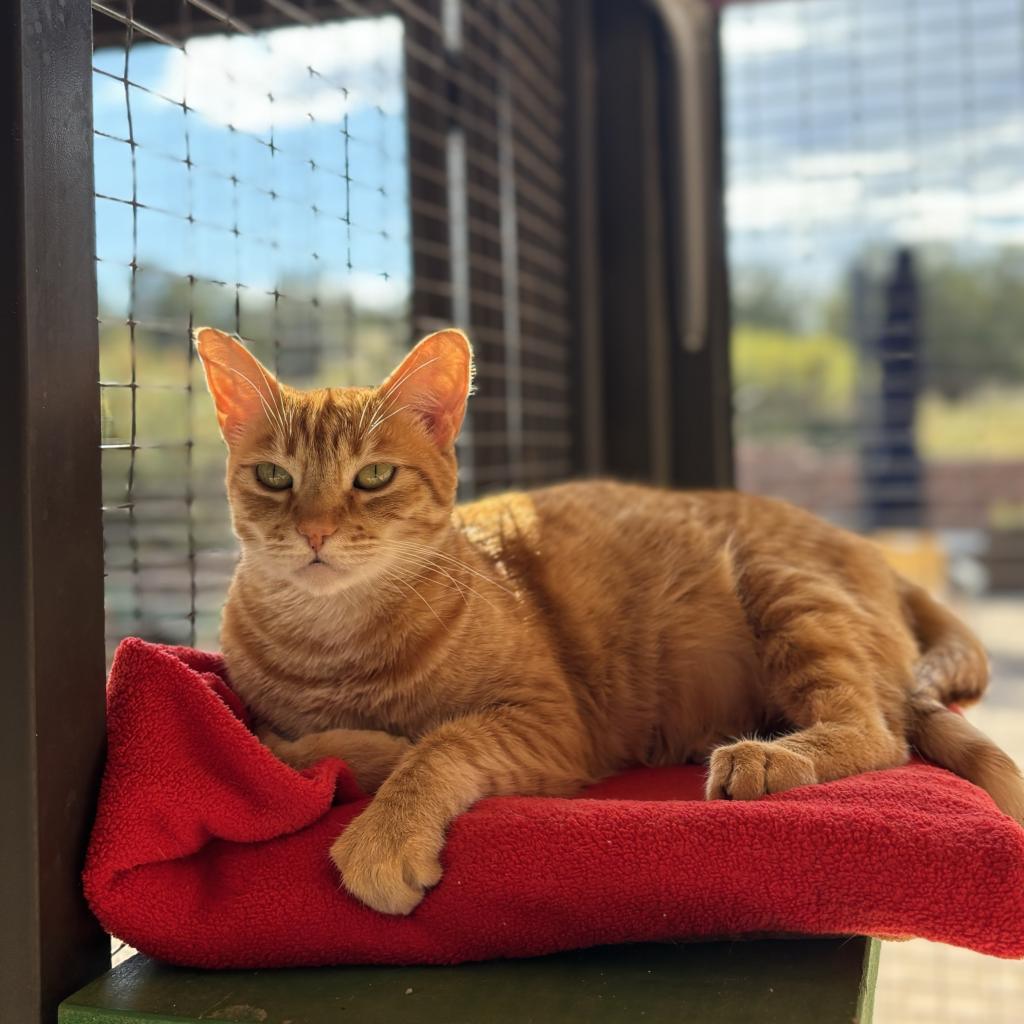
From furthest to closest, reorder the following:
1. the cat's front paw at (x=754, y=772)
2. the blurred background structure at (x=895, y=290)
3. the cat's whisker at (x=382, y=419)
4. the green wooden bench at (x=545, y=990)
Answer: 1. the blurred background structure at (x=895, y=290)
2. the cat's whisker at (x=382, y=419)
3. the cat's front paw at (x=754, y=772)
4. the green wooden bench at (x=545, y=990)

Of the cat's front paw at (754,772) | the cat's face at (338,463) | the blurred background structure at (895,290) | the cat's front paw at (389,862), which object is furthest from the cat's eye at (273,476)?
the blurred background structure at (895,290)

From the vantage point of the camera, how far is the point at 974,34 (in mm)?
2830

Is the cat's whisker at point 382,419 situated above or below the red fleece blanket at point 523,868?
above

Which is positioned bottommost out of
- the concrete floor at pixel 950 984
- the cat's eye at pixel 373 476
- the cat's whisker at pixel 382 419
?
the concrete floor at pixel 950 984

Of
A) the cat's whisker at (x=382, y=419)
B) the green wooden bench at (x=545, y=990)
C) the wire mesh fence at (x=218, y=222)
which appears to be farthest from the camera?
the cat's whisker at (x=382, y=419)

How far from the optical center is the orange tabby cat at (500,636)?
1.33 m

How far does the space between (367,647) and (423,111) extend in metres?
1.38

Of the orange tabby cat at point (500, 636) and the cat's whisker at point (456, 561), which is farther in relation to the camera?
the cat's whisker at point (456, 561)

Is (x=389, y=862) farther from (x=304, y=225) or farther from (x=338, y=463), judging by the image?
(x=304, y=225)

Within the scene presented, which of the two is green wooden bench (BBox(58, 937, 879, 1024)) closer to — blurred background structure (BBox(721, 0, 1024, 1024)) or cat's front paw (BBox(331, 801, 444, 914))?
cat's front paw (BBox(331, 801, 444, 914))

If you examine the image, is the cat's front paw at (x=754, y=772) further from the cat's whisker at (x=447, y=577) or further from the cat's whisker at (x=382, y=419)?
the cat's whisker at (x=382, y=419)

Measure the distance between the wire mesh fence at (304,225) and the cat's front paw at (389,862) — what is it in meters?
0.41

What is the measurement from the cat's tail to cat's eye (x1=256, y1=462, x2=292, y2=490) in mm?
849

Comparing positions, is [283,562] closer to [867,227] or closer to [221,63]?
[221,63]
